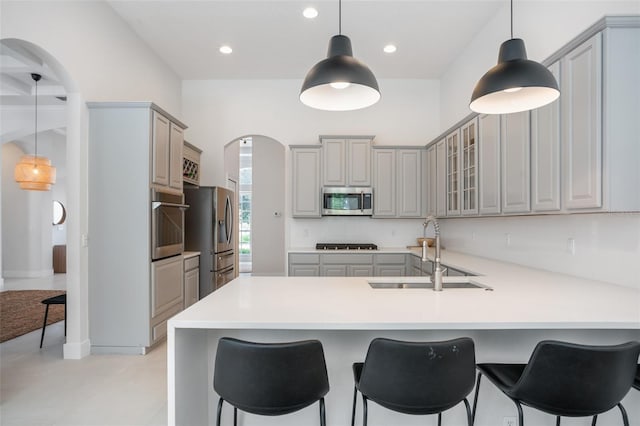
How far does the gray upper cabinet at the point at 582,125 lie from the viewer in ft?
5.84

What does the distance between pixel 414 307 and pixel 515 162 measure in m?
1.61

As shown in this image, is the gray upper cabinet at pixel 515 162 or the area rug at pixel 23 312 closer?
the gray upper cabinet at pixel 515 162

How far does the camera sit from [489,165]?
118 inches

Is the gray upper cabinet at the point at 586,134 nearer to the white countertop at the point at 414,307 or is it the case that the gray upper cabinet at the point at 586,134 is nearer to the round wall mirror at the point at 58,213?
the white countertop at the point at 414,307

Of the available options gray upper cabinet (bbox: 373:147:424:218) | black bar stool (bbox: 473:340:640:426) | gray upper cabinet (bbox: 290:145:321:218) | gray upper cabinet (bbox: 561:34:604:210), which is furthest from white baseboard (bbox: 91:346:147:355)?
gray upper cabinet (bbox: 561:34:604:210)

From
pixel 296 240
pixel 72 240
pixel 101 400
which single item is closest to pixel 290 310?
pixel 101 400

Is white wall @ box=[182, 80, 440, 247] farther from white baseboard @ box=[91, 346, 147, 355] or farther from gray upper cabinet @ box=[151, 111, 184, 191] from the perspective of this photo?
white baseboard @ box=[91, 346, 147, 355]

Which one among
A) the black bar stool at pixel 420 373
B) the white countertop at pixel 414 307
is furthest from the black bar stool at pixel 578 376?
the black bar stool at pixel 420 373

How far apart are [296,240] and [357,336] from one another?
343 centimetres

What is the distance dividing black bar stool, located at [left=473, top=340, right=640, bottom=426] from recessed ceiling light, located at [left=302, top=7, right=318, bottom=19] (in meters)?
3.49

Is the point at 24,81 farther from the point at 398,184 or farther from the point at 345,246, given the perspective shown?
the point at 398,184

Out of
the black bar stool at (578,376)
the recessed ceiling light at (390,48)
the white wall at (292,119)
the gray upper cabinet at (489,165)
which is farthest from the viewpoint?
the white wall at (292,119)

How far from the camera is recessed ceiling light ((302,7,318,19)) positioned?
3498mm

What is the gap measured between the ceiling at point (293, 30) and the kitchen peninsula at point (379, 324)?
112 inches
